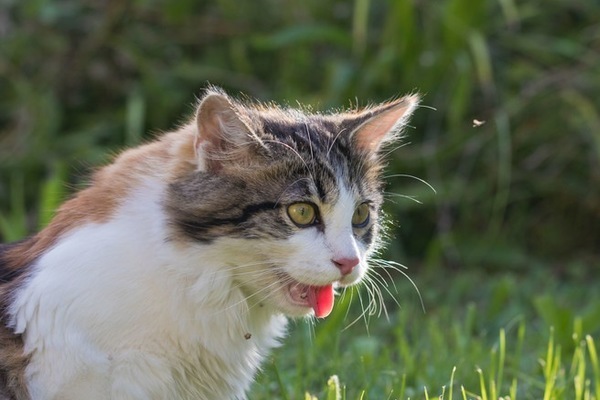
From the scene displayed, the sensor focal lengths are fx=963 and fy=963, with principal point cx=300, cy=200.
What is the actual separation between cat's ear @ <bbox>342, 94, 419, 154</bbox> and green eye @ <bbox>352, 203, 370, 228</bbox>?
0.63 feet

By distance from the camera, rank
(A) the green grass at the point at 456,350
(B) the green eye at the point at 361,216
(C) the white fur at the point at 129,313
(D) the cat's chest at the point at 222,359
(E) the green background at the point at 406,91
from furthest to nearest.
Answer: (E) the green background at the point at 406,91 < (A) the green grass at the point at 456,350 < (B) the green eye at the point at 361,216 < (D) the cat's chest at the point at 222,359 < (C) the white fur at the point at 129,313

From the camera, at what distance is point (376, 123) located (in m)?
2.74

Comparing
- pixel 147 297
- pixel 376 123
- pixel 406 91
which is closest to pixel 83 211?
pixel 147 297

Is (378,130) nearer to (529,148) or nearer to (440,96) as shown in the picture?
(440,96)

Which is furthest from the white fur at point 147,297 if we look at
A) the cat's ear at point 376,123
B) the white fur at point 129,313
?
the cat's ear at point 376,123

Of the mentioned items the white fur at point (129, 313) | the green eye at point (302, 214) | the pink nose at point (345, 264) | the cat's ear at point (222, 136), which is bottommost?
the white fur at point (129, 313)

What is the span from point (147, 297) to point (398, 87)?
287 cm

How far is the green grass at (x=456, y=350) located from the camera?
2.82m

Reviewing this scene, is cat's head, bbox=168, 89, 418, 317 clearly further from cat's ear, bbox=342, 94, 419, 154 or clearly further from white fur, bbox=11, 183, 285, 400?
cat's ear, bbox=342, 94, 419, 154

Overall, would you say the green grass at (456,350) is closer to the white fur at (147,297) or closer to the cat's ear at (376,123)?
the white fur at (147,297)

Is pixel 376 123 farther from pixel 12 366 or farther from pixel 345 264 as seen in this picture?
pixel 12 366

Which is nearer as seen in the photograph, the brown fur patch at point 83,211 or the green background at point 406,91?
the brown fur patch at point 83,211

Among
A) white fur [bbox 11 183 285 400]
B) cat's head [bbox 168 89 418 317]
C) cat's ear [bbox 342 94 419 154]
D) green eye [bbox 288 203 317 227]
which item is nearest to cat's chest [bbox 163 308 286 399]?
white fur [bbox 11 183 285 400]

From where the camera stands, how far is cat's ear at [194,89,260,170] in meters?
2.38
